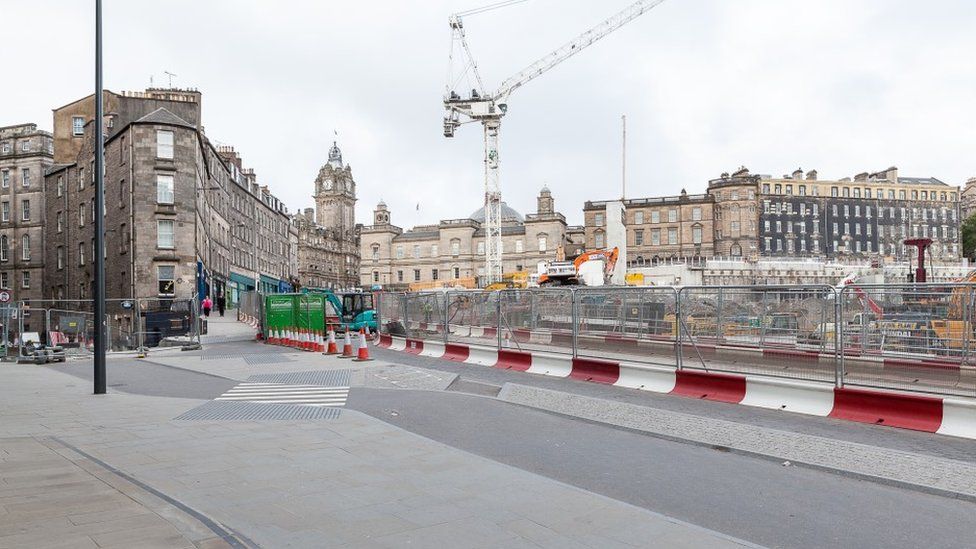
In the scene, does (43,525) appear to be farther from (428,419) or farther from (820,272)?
(820,272)

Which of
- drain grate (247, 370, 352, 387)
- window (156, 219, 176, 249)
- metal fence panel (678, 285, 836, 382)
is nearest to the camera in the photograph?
metal fence panel (678, 285, 836, 382)

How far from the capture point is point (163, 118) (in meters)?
40.5

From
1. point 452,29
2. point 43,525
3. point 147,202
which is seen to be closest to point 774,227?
point 452,29

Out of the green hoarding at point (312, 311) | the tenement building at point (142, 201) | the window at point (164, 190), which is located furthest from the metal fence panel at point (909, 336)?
the window at point (164, 190)

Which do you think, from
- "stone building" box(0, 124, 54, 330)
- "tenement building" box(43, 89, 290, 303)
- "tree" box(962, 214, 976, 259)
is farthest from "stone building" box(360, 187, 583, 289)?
"tree" box(962, 214, 976, 259)

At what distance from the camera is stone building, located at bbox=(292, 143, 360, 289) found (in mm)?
127262

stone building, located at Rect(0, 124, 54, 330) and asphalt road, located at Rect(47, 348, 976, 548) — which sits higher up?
stone building, located at Rect(0, 124, 54, 330)

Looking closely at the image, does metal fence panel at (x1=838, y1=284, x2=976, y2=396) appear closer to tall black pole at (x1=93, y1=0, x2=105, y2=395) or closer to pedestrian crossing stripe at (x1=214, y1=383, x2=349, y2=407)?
pedestrian crossing stripe at (x1=214, y1=383, x2=349, y2=407)

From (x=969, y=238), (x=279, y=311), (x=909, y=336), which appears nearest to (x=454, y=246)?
(x=969, y=238)

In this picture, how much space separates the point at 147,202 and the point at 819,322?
3883cm

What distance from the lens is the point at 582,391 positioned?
1238cm

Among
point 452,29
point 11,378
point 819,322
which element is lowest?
point 11,378

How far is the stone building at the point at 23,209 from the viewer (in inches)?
2410

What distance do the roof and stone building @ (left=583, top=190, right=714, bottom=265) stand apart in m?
70.0
